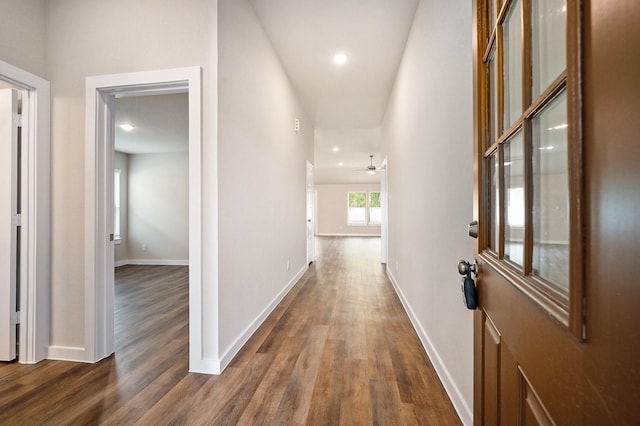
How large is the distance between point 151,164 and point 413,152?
19.9 ft

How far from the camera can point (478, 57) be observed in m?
0.88

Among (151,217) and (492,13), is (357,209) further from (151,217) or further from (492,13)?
(492,13)

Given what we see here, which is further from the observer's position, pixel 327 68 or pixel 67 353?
pixel 327 68

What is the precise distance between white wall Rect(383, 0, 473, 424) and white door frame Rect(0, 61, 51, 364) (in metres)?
2.83

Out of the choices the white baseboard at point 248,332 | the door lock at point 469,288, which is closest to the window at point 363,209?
the white baseboard at point 248,332

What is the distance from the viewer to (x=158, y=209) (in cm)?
649

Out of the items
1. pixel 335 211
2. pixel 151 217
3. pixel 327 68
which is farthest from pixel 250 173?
pixel 335 211

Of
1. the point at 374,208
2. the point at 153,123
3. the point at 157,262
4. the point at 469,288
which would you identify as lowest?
the point at 157,262

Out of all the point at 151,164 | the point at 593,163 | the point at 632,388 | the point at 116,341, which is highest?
the point at 151,164

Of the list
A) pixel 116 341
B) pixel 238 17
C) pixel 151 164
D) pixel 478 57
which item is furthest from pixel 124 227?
pixel 478 57

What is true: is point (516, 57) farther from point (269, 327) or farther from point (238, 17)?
point (269, 327)

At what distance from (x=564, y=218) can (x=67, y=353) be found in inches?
118

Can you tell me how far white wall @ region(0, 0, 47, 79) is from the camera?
1.87 metres

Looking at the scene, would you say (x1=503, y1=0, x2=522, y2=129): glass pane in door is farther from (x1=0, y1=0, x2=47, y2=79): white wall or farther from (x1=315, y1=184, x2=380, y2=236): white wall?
(x1=315, y1=184, x2=380, y2=236): white wall
